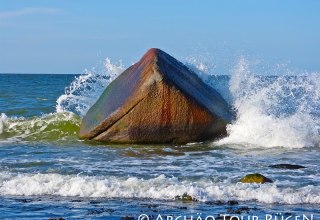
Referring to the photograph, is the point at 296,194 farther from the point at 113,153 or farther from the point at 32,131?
the point at 32,131

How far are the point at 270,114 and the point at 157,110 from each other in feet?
10.4

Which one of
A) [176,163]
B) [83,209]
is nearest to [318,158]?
[176,163]

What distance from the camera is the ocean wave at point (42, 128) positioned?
47.2 feet

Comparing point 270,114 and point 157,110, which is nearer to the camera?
point 157,110

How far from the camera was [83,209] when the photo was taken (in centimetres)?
729

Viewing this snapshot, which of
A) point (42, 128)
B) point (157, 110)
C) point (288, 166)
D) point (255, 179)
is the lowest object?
point (255, 179)

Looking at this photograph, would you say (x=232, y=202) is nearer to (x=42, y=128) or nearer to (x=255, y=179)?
(x=255, y=179)

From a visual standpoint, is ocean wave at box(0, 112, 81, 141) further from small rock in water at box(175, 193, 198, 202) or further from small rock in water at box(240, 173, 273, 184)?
small rock in water at box(175, 193, 198, 202)

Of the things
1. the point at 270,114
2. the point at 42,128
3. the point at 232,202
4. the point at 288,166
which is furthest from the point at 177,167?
the point at 42,128

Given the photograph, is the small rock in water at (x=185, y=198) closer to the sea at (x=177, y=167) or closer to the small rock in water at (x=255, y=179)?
the sea at (x=177, y=167)

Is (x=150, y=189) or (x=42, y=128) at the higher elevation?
(x=42, y=128)

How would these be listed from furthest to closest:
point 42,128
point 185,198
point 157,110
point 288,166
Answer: point 42,128 < point 157,110 < point 288,166 < point 185,198

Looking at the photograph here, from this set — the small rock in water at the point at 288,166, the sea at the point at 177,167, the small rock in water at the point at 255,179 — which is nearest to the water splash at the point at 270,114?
the sea at the point at 177,167

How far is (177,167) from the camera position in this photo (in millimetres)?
9938
